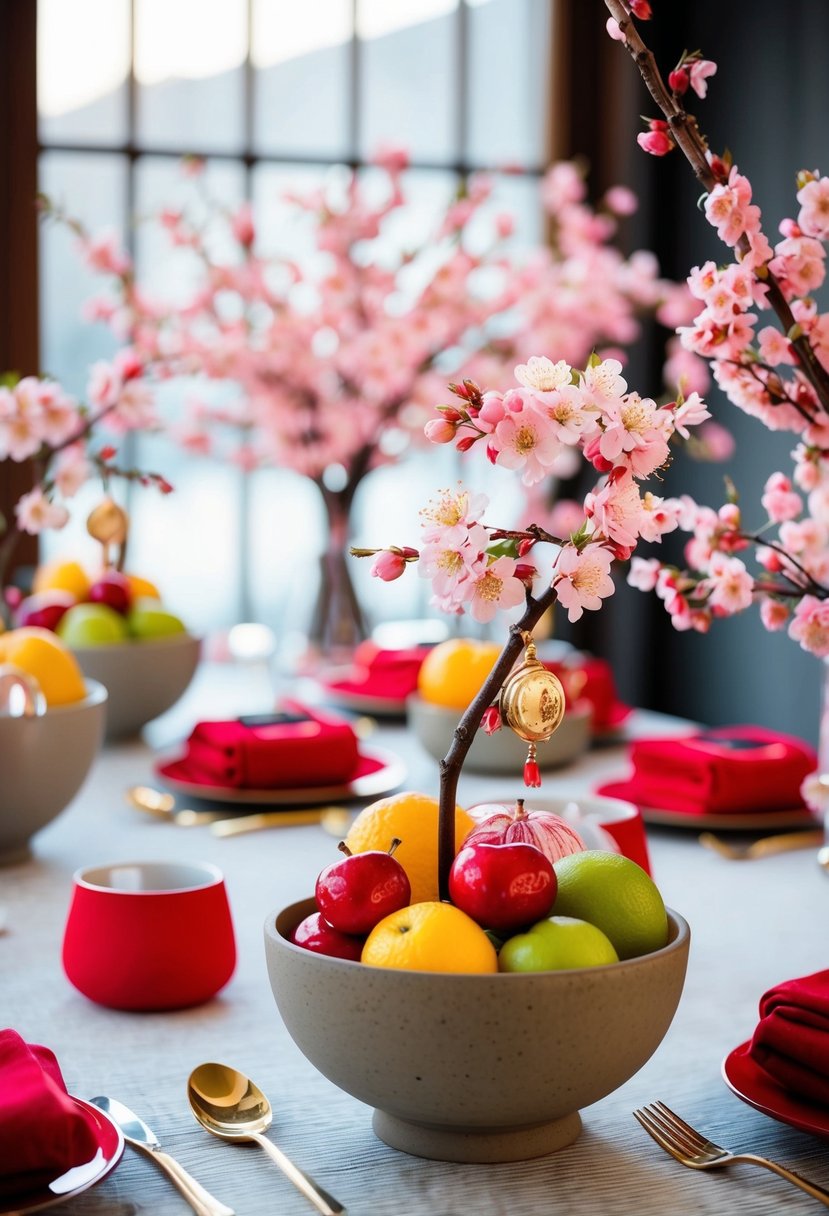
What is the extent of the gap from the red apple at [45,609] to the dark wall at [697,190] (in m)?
1.63

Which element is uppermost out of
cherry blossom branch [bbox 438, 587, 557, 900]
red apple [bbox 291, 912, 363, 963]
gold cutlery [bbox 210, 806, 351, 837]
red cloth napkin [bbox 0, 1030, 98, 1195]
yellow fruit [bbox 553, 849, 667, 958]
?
cherry blossom branch [bbox 438, 587, 557, 900]

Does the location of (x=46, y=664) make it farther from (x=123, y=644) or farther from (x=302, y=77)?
(x=302, y=77)

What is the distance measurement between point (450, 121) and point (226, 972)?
269 cm

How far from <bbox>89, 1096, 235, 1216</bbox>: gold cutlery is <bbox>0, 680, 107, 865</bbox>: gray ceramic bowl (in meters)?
0.47

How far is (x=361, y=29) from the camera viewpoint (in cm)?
312

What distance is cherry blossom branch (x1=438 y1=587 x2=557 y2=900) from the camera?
27.5 inches

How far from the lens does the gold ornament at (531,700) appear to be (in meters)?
0.72

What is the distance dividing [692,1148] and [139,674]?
3.67 ft

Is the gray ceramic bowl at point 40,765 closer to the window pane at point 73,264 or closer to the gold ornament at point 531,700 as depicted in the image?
the gold ornament at point 531,700

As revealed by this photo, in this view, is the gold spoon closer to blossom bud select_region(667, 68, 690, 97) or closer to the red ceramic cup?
the red ceramic cup

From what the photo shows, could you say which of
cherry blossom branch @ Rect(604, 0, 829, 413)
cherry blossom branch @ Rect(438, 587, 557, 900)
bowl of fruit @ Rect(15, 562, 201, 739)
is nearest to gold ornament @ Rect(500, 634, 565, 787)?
cherry blossom branch @ Rect(438, 587, 557, 900)

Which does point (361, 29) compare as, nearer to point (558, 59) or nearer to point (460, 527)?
point (558, 59)

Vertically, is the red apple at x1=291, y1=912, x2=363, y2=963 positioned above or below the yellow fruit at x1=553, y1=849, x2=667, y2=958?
below

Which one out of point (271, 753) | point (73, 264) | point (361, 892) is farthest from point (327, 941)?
point (73, 264)
